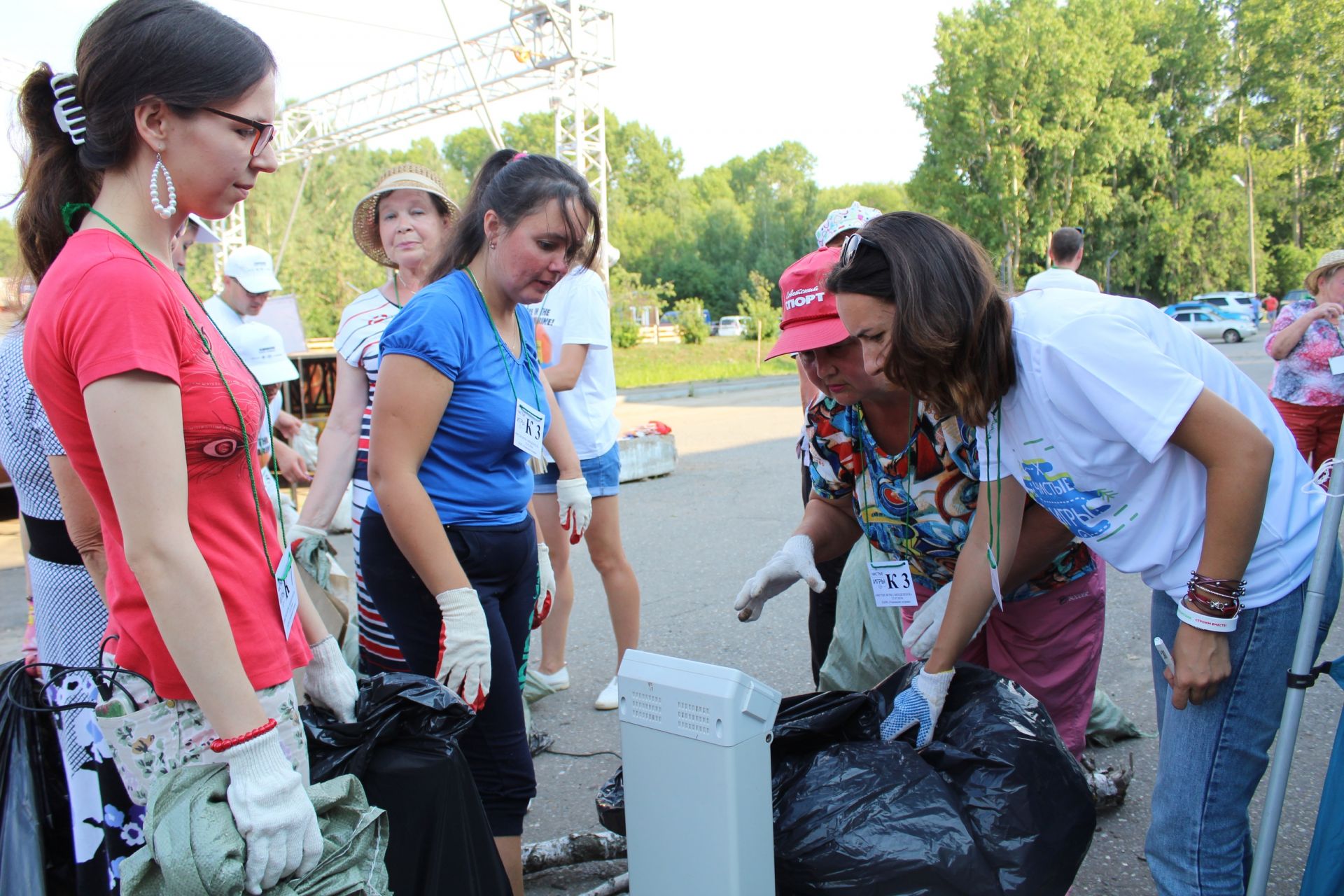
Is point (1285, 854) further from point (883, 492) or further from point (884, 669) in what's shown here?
point (883, 492)

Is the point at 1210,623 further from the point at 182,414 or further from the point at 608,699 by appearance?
the point at 608,699

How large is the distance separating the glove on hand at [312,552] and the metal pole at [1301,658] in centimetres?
250

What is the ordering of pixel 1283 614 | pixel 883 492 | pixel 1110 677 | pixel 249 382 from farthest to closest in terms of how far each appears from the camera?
pixel 1110 677, pixel 883 492, pixel 1283 614, pixel 249 382

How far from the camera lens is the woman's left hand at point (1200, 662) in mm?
1523

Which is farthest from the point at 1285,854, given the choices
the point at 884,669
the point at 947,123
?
the point at 947,123

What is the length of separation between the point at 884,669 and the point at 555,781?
1.12m

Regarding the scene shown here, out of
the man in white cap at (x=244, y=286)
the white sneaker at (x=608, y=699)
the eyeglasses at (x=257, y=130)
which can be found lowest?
the white sneaker at (x=608, y=699)

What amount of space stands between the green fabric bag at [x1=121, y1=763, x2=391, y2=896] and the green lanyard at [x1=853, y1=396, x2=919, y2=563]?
122 cm

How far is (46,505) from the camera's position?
1754 mm

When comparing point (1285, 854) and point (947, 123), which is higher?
point (947, 123)

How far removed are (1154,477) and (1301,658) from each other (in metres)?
0.40

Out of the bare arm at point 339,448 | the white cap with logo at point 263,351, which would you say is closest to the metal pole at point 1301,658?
the bare arm at point 339,448

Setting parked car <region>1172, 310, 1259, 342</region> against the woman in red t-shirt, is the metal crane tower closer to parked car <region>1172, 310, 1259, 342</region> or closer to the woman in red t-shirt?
the woman in red t-shirt

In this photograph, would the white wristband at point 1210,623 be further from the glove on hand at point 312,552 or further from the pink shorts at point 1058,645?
the glove on hand at point 312,552
